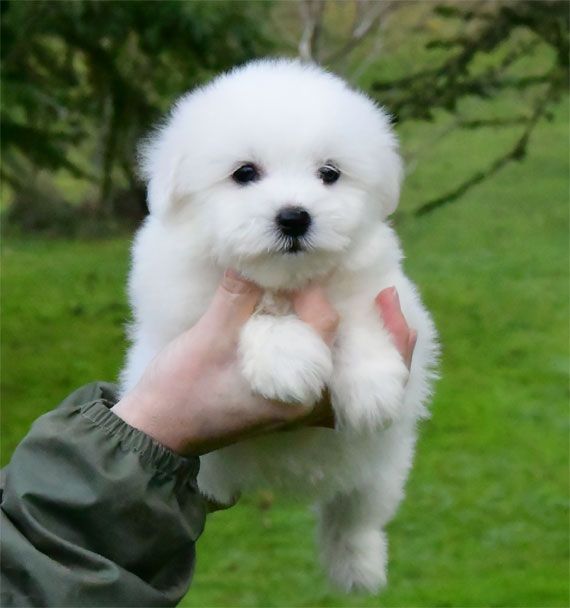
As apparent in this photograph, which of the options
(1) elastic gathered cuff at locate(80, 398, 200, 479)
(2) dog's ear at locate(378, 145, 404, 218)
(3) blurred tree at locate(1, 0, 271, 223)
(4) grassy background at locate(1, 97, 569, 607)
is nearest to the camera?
(1) elastic gathered cuff at locate(80, 398, 200, 479)

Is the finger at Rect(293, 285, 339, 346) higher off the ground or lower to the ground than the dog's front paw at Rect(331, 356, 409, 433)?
higher

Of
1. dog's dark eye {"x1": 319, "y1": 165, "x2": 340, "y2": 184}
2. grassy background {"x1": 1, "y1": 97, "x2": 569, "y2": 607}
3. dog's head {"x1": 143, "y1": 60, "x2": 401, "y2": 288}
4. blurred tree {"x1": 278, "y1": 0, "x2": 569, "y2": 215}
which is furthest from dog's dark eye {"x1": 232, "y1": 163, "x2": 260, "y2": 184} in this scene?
grassy background {"x1": 1, "y1": 97, "x2": 569, "y2": 607}

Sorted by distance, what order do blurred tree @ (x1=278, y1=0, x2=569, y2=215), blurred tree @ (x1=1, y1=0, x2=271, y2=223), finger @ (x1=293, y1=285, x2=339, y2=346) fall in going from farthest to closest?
blurred tree @ (x1=278, y1=0, x2=569, y2=215)
blurred tree @ (x1=1, y1=0, x2=271, y2=223)
finger @ (x1=293, y1=285, x2=339, y2=346)

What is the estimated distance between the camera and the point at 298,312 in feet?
5.32

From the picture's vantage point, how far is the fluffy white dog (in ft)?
5.09

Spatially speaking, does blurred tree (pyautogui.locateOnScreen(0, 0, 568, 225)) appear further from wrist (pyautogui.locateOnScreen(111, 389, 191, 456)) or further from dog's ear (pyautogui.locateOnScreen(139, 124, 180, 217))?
wrist (pyautogui.locateOnScreen(111, 389, 191, 456))

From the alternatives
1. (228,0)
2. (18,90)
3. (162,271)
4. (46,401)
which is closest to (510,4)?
(228,0)

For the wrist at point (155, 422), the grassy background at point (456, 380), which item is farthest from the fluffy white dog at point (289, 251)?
the grassy background at point (456, 380)

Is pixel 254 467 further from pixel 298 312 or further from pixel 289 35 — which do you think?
pixel 289 35

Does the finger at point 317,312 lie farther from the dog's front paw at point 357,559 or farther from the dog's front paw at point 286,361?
the dog's front paw at point 357,559

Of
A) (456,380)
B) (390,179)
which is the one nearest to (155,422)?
(390,179)

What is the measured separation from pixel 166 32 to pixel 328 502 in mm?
2697

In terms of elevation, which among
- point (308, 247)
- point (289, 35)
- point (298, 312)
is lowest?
point (289, 35)

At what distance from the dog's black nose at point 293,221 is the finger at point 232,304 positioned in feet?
0.42
